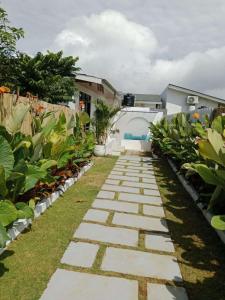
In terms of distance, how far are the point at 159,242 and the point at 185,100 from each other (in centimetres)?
2264

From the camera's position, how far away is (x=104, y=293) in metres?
2.41

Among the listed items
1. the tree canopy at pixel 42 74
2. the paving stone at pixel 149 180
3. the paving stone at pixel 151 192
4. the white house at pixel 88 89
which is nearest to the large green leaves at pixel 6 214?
the paving stone at pixel 151 192

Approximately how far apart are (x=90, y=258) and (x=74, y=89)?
10.2m

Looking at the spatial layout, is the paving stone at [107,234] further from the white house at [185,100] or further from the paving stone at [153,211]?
the white house at [185,100]

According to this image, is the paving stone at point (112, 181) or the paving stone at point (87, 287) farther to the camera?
the paving stone at point (112, 181)

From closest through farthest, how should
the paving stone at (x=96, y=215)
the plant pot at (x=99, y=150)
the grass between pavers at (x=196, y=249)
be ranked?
1. the grass between pavers at (x=196, y=249)
2. the paving stone at (x=96, y=215)
3. the plant pot at (x=99, y=150)

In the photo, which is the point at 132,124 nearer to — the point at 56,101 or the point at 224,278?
the point at 56,101

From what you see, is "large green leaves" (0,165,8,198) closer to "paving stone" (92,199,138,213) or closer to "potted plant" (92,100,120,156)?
"paving stone" (92,199,138,213)

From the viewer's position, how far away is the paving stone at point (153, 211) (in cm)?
457

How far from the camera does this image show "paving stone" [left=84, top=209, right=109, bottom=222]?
4.12 meters

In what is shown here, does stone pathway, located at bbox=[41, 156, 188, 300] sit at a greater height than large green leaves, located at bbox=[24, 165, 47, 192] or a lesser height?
lesser

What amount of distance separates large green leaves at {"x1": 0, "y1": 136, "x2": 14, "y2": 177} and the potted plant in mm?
8559

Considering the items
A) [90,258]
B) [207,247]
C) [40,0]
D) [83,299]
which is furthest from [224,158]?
[40,0]

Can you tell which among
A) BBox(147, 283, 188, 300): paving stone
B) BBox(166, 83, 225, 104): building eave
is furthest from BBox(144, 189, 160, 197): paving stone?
BBox(166, 83, 225, 104): building eave
